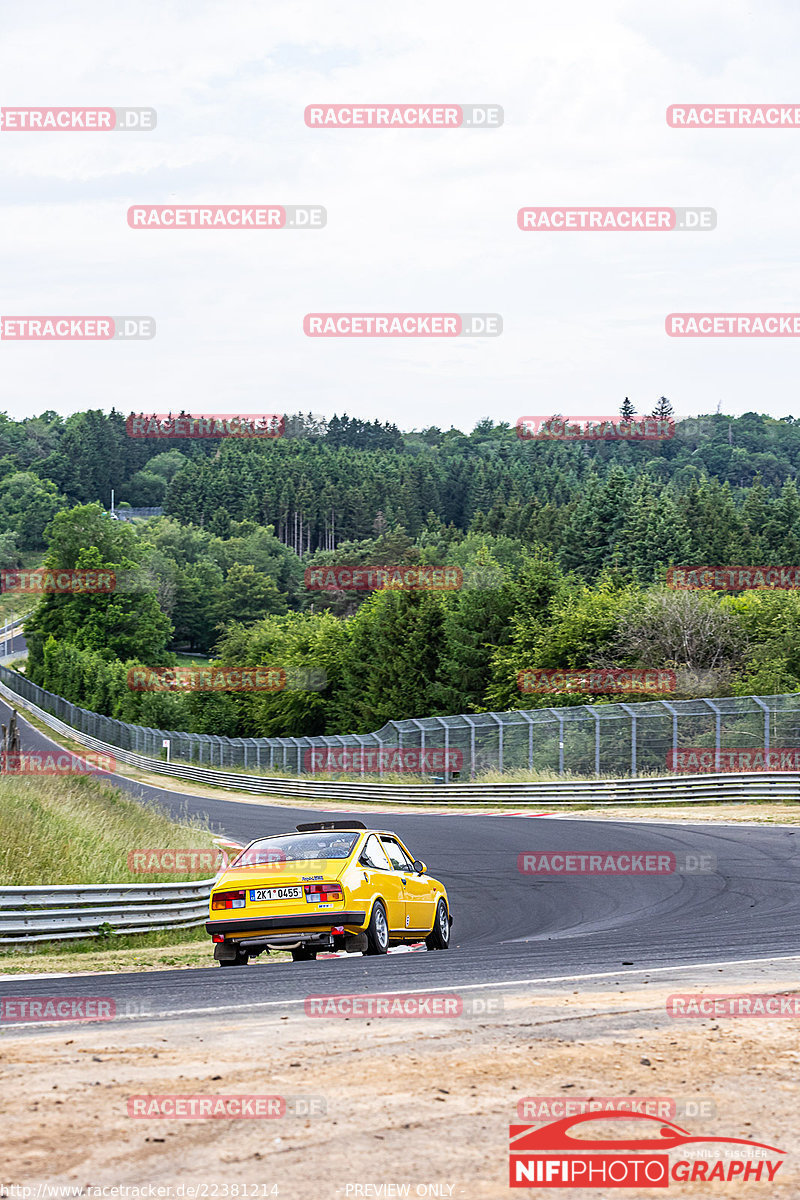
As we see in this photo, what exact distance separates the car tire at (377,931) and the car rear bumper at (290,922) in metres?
0.23

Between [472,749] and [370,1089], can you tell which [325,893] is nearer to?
[370,1089]

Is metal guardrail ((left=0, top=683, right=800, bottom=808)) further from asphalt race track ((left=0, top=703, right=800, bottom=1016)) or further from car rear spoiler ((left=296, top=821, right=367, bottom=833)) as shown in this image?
car rear spoiler ((left=296, top=821, right=367, bottom=833))

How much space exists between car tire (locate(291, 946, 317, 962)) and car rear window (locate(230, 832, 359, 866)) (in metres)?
0.83

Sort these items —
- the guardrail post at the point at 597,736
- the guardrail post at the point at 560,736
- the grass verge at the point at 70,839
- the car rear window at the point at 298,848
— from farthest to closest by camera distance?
the guardrail post at the point at 560,736 → the guardrail post at the point at 597,736 → the grass verge at the point at 70,839 → the car rear window at the point at 298,848

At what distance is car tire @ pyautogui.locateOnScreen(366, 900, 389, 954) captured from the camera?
12352 millimetres

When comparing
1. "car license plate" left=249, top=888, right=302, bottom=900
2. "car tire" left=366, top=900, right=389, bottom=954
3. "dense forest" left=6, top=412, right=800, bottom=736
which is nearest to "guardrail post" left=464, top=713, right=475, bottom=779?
"dense forest" left=6, top=412, right=800, bottom=736

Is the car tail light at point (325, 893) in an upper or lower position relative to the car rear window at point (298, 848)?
lower

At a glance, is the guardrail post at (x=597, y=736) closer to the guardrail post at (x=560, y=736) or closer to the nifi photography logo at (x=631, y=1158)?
the guardrail post at (x=560, y=736)

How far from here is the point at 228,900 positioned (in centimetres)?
1236

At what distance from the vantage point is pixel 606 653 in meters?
50.4

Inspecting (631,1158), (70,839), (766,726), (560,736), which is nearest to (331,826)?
(70,839)

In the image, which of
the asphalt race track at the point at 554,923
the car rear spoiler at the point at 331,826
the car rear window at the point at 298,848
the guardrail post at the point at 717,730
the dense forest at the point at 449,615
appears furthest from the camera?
the dense forest at the point at 449,615

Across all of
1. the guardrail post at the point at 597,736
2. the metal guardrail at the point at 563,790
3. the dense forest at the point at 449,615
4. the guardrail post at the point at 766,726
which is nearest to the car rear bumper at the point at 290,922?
the metal guardrail at the point at 563,790

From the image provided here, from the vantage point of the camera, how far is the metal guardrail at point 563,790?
28886 mm
